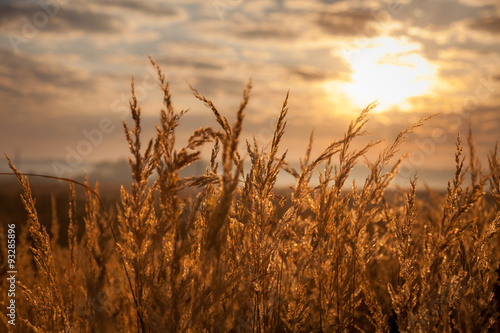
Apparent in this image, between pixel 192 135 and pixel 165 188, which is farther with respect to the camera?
pixel 192 135

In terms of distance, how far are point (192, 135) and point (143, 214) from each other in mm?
440

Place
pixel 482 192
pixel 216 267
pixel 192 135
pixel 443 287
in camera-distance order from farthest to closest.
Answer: pixel 443 287, pixel 482 192, pixel 192 135, pixel 216 267

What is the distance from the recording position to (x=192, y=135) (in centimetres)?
189

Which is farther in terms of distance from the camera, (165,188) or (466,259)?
(466,259)

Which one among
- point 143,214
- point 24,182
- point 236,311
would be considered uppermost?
point 24,182

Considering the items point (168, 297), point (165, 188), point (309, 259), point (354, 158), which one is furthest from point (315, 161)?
point (168, 297)

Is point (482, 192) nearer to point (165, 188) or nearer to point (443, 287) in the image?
point (443, 287)

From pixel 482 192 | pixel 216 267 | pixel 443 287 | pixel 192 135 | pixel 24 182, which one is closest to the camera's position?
pixel 216 267

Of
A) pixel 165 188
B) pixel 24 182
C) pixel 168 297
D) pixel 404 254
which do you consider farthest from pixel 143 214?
pixel 404 254

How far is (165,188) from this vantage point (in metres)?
1.77

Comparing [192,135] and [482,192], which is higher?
[192,135]

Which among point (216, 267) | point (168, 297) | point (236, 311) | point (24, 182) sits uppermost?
point (24, 182)

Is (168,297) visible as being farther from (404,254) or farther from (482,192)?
(482,192)

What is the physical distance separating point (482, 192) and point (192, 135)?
148cm
